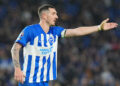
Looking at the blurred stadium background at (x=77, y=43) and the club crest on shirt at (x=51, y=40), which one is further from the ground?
the blurred stadium background at (x=77, y=43)

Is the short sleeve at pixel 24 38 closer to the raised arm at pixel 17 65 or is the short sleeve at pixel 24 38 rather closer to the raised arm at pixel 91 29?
the raised arm at pixel 17 65

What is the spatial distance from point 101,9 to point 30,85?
10.2 meters

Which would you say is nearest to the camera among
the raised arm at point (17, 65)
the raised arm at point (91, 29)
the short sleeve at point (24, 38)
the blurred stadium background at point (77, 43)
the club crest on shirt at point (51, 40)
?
the raised arm at point (17, 65)

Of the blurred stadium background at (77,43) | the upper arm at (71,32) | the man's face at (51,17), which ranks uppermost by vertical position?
the blurred stadium background at (77,43)

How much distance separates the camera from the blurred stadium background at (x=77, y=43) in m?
12.7

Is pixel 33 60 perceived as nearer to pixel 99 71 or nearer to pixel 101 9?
pixel 99 71

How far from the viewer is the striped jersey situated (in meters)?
6.64

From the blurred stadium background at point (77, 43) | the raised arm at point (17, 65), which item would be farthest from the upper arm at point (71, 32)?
the blurred stadium background at point (77, 43)

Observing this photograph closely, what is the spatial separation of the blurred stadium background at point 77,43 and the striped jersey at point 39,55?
5.16 metres

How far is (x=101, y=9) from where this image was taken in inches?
649

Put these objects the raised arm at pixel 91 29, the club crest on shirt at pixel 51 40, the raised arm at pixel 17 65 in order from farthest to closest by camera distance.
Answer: the club crest on shirt at pixel 51 40
the raised arm at pixel 91 29
the raised arm at pixel 17 65

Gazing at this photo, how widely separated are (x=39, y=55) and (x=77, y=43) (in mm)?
7918

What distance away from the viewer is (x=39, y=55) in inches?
264

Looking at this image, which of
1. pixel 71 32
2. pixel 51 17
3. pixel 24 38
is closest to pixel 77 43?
pixel 71 32
